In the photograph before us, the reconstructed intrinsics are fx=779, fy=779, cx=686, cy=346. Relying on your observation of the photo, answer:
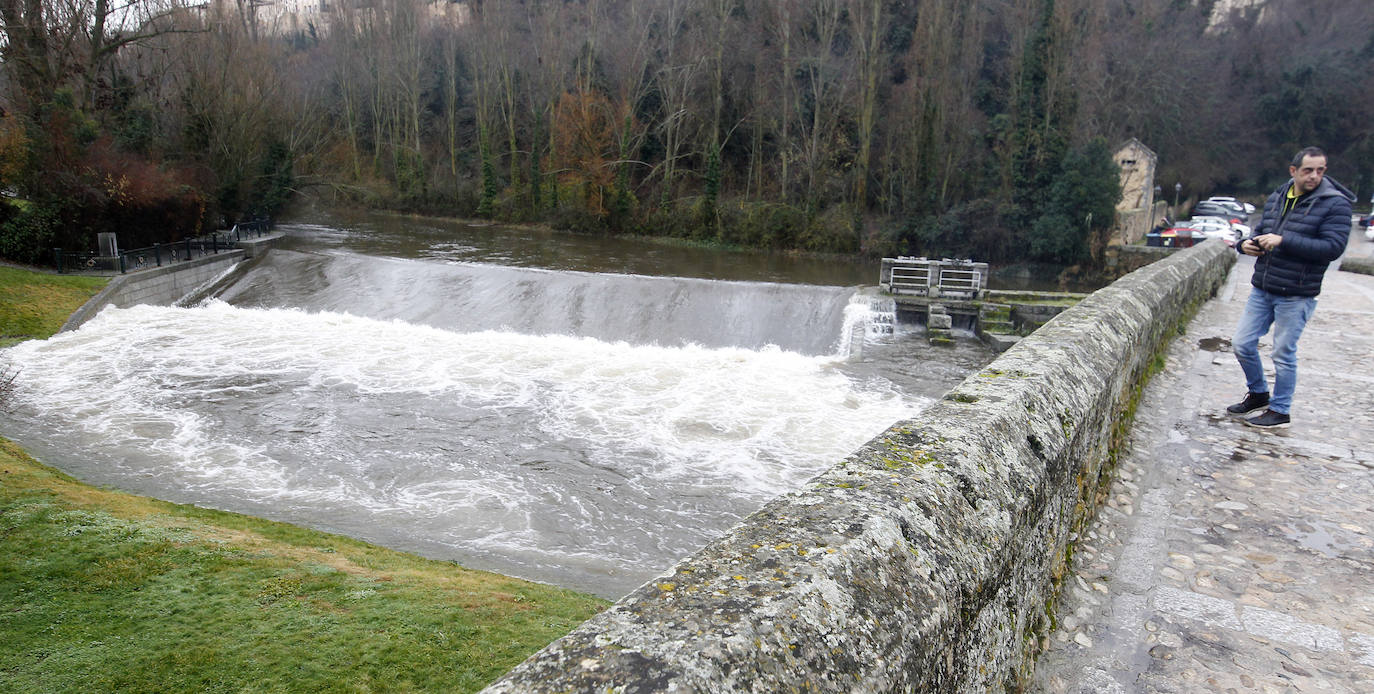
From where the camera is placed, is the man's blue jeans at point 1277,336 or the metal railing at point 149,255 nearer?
the man's blue jeans at point 1277,336

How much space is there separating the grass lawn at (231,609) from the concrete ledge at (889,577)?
4121 mm

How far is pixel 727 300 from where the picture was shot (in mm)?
20000

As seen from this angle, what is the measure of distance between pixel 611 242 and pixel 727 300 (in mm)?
18703

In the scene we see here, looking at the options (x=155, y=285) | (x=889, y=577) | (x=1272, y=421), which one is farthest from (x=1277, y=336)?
(x=155, y=285)

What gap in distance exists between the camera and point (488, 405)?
46.3ft

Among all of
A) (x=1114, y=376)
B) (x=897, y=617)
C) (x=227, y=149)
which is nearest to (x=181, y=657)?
(x=897, y=617)

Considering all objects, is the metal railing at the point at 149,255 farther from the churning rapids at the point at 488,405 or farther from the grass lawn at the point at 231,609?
the grass lawn at the point at 231,609

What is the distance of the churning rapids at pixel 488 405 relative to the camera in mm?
10203

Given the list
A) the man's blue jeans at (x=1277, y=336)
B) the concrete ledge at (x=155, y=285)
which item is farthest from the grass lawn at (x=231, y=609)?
the concrete ledge at (x=155, y=285)

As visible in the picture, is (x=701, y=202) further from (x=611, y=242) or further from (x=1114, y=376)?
(x=1114, y=376)

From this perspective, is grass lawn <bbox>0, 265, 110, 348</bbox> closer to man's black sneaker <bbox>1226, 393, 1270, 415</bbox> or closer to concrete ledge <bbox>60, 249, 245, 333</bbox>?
concrete ledge <bbox>60, 249, 245, 333</bbox>

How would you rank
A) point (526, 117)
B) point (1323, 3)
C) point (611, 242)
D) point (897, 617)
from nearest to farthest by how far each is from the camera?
point (897, 617) < point (611, 242) < point (526, 117) < point (1323, 3)

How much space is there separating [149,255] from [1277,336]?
1049 inches

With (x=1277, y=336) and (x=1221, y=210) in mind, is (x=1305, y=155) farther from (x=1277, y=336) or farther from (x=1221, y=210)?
(x=1221, y=210)
